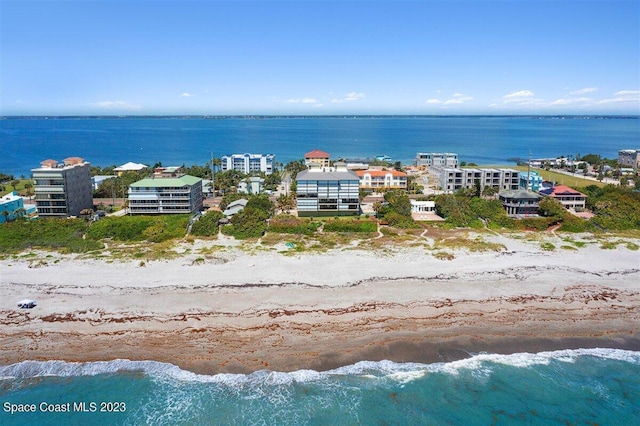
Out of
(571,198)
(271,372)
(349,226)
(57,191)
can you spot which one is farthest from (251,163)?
(271,372)

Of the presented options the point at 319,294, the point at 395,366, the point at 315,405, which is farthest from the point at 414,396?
the point at 319,294

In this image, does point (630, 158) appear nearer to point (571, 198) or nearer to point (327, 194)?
point (571, 198)

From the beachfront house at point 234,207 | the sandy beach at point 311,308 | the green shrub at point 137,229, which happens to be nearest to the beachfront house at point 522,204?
the sandy beach at point 311,308

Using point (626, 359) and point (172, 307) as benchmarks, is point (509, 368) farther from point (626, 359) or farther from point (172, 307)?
point (172, 307)

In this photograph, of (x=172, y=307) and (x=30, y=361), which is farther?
(x=172, y=307)

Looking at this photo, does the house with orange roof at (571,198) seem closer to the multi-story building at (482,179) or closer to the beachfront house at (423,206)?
the multi-story building at (482,179)

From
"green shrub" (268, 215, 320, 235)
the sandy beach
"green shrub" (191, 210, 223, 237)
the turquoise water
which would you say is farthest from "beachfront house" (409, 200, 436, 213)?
the turquoise water

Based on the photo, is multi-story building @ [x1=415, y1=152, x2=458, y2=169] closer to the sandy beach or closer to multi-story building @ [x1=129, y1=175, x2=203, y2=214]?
multi-story building @ [x1=129, y1=175, x2=203, y2=214]

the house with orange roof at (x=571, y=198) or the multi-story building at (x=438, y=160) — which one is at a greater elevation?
the multi-story building at (x=438, y=160)
